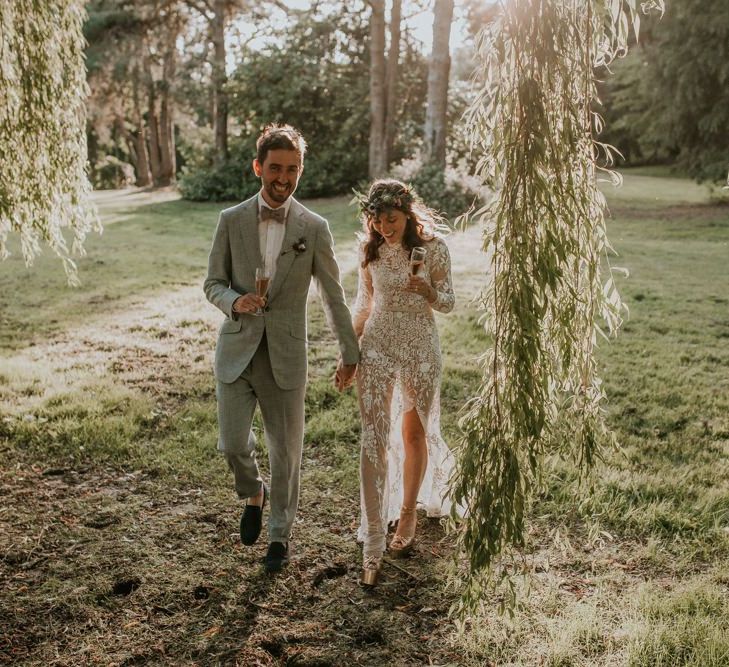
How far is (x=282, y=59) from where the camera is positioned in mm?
23062


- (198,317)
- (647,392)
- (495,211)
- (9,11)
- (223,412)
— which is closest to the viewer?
(495,211)

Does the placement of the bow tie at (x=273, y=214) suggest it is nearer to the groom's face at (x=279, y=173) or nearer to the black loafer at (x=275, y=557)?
the groom's face at (x=279, y=173)

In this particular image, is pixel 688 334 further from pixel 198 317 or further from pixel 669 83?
pixel 669 83

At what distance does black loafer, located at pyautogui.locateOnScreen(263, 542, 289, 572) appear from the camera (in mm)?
3920

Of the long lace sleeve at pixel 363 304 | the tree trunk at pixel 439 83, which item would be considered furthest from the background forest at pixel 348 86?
the long lace sleeve at pixel 363 304

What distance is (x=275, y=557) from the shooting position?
3938 millimetres

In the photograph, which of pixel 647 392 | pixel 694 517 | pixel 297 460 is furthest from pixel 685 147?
pixel 297 460

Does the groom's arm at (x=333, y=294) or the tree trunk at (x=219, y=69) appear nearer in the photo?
the groom's arm at (x=333, y=294)

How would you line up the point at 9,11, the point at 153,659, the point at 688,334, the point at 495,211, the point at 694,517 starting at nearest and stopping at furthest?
the point at 495,211, the point at 153,659, the point at 694,517, the point at 9,11, the point at 688,334

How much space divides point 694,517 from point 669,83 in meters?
18.1

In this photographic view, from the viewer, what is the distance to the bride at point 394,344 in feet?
12.6

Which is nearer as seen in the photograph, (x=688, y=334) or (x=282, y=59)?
(x=688, y=334)

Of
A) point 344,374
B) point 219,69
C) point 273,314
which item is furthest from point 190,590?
point 219,69

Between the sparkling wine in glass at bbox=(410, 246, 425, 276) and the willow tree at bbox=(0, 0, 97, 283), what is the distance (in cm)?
333
